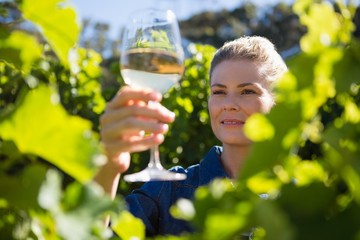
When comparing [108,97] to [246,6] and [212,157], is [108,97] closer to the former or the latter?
[212,157]

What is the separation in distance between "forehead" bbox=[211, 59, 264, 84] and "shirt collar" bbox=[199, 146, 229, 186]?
1.18 ft

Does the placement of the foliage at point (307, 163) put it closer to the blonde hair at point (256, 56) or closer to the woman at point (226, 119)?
the woman at point (226, 119)

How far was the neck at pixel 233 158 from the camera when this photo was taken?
2.91 metres

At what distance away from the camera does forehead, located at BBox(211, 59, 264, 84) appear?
2.91 metres

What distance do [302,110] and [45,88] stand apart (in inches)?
12.8

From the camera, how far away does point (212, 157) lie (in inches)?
116

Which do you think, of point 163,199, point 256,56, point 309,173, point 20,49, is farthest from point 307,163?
point 256,56

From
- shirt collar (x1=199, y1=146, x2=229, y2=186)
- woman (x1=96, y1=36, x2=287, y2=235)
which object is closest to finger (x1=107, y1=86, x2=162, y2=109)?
woman (x1=96, y1=36, x2=287, y2=235)

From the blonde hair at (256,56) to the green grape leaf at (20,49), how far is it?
2.12m

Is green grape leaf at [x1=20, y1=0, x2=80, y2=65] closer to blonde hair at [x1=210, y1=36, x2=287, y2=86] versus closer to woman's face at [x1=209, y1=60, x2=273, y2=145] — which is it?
woman's face at [x1=209, y1=60, x2=273, y2=145]

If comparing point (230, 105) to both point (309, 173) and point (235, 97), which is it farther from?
point (309, 173)

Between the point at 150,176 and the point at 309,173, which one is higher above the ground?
the point at 309,173

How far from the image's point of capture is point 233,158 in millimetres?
2910

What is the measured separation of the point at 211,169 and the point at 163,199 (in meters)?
0.32
